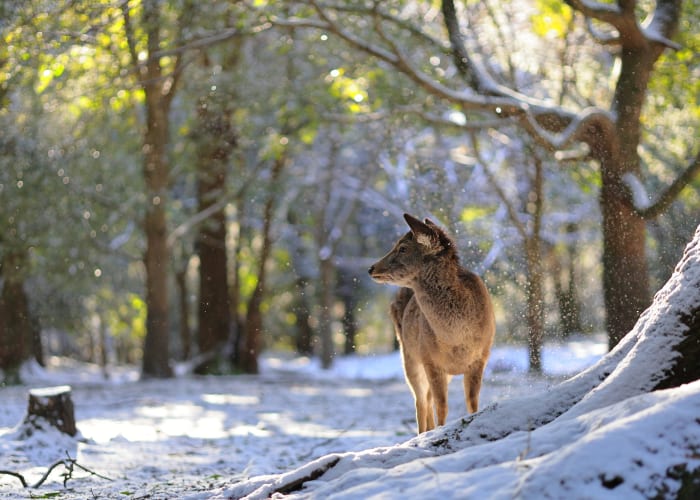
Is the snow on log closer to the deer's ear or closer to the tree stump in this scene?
the deer's ear

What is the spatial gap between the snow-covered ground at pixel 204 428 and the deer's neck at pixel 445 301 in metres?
0.67

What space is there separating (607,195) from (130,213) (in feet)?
38.3

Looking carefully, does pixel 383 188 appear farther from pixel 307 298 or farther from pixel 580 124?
pixel 580 124

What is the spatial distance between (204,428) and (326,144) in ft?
50.4

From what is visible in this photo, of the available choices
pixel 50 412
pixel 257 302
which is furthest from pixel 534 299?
pixel 257 302

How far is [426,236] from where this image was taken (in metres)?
7.89

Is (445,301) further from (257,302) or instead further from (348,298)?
(348,298)

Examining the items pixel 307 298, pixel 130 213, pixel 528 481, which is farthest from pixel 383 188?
pixel 528 481

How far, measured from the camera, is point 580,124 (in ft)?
38.1

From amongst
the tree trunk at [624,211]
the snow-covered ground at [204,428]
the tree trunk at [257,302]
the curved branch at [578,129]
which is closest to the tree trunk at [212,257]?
the tree trunk at [257,302]

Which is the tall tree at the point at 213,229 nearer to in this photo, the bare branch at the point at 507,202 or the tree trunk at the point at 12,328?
the tree trunk at the point at 12,328

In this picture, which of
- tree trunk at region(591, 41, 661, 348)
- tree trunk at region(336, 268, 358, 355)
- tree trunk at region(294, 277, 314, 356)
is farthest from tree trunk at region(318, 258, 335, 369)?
tree trunk at region(591, 41, 661, 348)

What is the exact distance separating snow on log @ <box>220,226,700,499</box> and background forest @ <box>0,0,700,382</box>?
6.51 meters

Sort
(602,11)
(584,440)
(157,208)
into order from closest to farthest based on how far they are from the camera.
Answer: (584,440) → (602,11) → (157,208)
